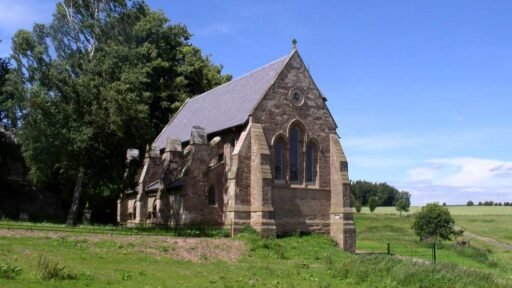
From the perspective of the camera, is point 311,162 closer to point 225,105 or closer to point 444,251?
point 225,105

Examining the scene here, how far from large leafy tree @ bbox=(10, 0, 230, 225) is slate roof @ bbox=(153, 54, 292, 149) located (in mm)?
5067

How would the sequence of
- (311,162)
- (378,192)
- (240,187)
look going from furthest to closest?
1. (378,192)
2. (311,162)
3. (240,187)

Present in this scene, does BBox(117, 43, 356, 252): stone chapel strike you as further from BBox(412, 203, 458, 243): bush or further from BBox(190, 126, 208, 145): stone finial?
BBox(412, 203, 458, 243): bush

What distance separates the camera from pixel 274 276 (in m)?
20.7

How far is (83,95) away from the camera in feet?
110

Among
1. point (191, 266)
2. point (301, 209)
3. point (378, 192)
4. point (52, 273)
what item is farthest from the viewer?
point (378, 192)

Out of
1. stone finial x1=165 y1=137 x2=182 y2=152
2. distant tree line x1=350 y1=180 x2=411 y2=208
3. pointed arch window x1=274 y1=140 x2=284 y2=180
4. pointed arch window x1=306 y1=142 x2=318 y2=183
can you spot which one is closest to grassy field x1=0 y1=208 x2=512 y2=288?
pointed arch window x1=274 y1=140 x2=284 y2=180

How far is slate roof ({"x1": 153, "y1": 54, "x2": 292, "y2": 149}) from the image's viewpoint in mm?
35069

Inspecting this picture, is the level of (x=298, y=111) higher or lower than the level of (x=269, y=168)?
higher

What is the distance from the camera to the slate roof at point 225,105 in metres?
35.1

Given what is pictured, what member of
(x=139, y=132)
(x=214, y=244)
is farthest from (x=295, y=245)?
(x=139, y=132)

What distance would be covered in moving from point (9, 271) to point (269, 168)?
18.2m

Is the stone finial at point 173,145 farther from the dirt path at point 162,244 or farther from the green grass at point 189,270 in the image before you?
the green grass at point 189,270

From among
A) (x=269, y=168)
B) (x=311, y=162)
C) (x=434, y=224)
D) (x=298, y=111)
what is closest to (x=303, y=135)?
(x=298, y=111)
